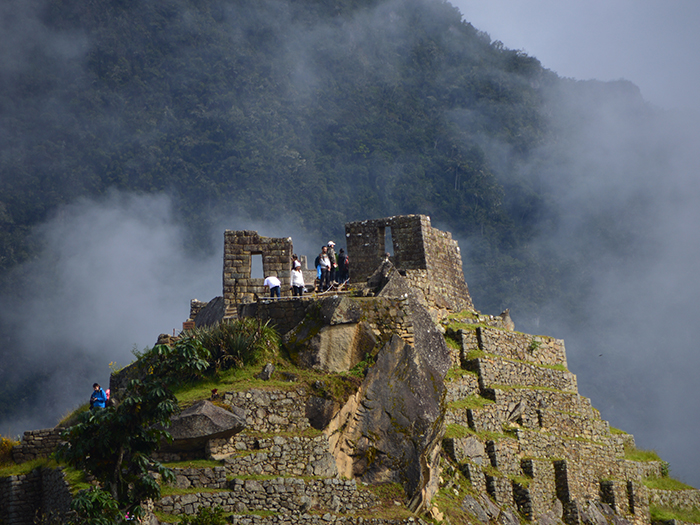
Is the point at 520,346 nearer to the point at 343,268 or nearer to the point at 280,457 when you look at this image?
the point at 343,268

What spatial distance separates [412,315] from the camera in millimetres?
22688

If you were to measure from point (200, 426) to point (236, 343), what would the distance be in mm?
3164

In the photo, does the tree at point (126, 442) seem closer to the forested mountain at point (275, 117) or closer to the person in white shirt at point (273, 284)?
the person in white shirt at point (273, 284)

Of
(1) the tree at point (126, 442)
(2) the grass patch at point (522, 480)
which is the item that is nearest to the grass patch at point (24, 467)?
(1) the tree at point (126, 442)

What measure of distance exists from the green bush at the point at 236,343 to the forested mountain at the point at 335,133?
83771mm

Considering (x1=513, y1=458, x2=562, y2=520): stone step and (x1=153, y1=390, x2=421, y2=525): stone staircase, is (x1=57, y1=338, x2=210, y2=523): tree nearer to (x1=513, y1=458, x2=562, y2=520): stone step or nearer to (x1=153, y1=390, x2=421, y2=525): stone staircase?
(x1=153, y1=390, x2=421, y2=525): stone staircase

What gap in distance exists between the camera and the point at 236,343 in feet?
67.6

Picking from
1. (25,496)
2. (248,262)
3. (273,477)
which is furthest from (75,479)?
(248,262)

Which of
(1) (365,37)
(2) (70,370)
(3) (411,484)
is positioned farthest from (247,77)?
(3) (411,484)

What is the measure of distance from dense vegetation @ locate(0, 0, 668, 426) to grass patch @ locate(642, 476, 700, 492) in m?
65.0

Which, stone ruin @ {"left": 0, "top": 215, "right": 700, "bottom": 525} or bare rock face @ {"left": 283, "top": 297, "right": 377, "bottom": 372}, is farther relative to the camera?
bare rock face @ {"left": 283, "top": 297, "right": 377, "bottom": 372}

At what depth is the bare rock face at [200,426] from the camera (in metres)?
17.9

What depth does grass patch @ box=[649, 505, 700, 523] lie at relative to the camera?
3112cm

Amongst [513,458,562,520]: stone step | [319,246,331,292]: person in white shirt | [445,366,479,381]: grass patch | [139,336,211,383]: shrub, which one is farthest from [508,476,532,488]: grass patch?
[139,336,211,383]: shrub
